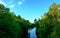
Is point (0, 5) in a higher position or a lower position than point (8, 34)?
higher

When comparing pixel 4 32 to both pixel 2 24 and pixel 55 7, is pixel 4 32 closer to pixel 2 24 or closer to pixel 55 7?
pixel 2 24

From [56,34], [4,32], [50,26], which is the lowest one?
[56,34]

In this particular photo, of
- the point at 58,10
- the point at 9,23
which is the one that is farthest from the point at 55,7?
the point at 9,23

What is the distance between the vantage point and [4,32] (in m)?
36.0

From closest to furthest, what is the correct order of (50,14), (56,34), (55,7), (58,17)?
(56,34), (58,17), (55,7), (50,14)

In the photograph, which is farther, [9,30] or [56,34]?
[9,30]

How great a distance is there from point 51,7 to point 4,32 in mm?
9113

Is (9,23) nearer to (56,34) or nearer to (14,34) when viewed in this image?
(14,34)

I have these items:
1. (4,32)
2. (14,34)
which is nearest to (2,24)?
(4,32)

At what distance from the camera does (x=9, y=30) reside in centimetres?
3778

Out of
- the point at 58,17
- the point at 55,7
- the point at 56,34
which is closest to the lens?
the point at 56,34

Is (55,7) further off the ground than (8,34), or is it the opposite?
(55,7)

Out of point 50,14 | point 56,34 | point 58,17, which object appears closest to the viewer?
point 56,34

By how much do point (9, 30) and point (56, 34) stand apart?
999 centimetres
